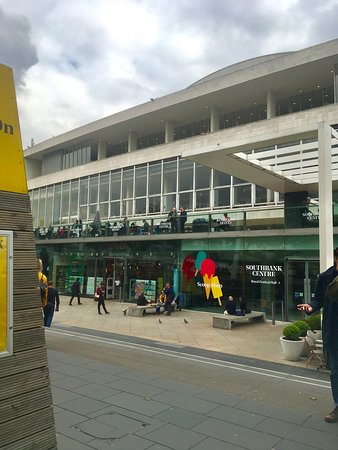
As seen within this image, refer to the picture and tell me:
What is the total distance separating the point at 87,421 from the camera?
192 inches

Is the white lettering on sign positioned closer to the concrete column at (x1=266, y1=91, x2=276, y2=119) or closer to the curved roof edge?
the concrete column at (x1=266, y1=91, x2=276, y2=119)

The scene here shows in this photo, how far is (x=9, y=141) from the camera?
9.82 feet

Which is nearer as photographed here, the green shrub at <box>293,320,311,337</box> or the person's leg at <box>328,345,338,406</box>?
the person's leg at <box>328,345,338,406</box>

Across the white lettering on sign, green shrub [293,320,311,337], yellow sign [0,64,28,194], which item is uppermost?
yellow sign [0,64,28,194]

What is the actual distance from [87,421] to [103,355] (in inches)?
167


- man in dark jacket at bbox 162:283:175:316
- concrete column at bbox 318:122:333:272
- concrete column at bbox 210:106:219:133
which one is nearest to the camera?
concrete column at bbox 318:122:333:272

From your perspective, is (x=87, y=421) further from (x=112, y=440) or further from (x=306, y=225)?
(x=306, y=225)

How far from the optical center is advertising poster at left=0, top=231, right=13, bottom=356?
106 inches

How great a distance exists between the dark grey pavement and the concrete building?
Answer: 4.52 meters

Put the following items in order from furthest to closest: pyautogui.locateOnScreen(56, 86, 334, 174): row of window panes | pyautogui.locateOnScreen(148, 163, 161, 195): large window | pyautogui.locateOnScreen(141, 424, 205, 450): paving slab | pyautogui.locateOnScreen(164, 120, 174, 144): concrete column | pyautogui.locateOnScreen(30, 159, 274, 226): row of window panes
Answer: pyautogui.locateOnScreen(164, 120, 174, 144): concrete column → pyautogui.locateOnScreen(148, 163, 161, 195): large window → pyautogui.locateOnScreen(56, 86, 334, 174): row of window panes → pyautogui.locateOnScreen(30, 159, 274, 226): row of window panes → pyautogui.locateOnScreen(141, 424, 205, 450): paving slab

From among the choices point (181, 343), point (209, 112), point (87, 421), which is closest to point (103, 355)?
point (181, 343)

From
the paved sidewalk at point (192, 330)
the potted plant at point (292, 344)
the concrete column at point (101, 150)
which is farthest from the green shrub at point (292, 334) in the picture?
the concrete column at point (101, 150)

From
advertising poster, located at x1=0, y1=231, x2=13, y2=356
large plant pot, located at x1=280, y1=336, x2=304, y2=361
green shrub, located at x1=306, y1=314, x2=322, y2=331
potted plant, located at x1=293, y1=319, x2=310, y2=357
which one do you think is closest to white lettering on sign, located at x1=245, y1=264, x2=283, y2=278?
green shrub, located at x1=306, y1=314, x2=322, y2=331

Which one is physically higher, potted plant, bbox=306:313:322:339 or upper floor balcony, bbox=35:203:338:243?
upper floor balcony, bbox=35:203:338:243
